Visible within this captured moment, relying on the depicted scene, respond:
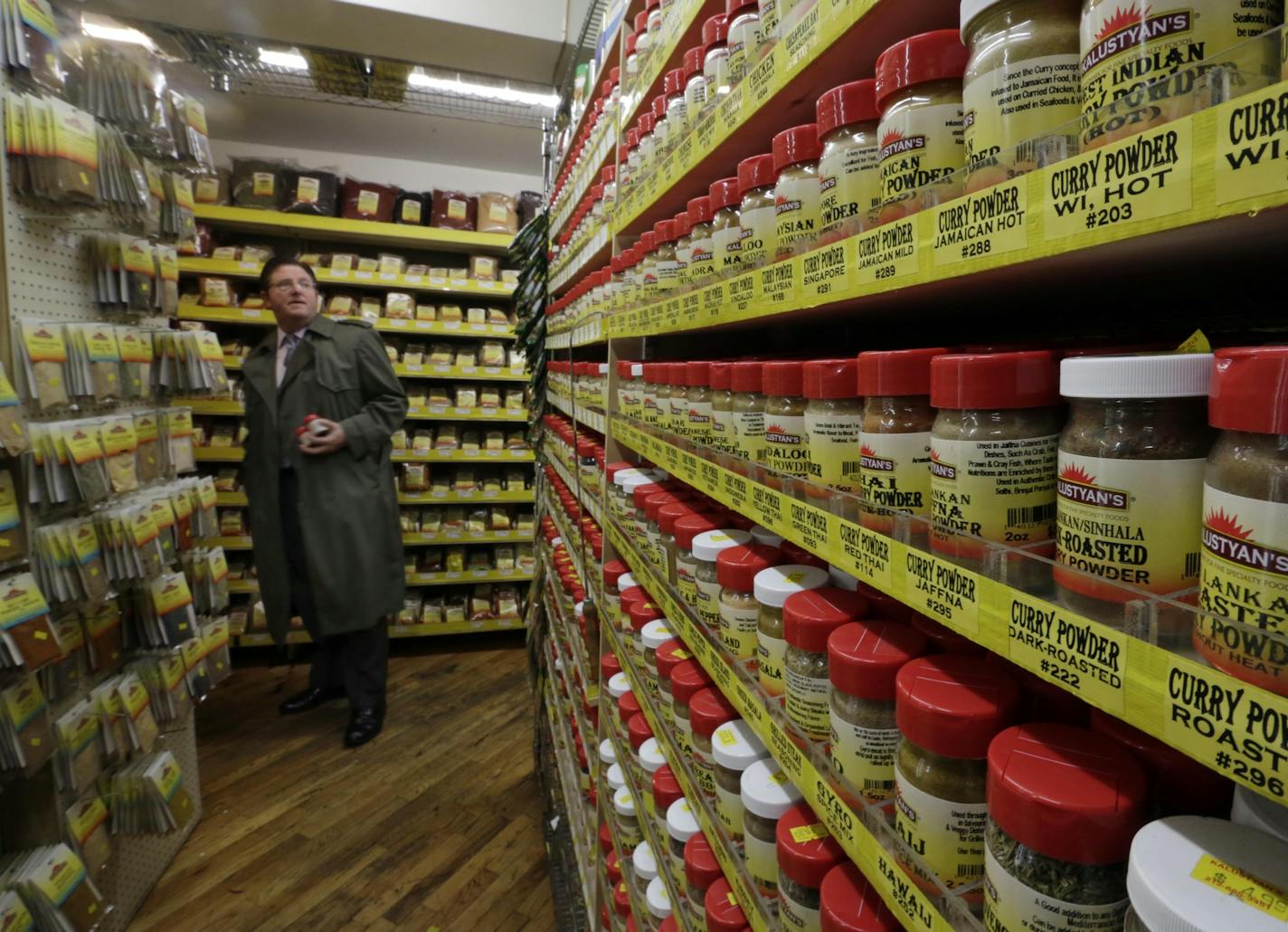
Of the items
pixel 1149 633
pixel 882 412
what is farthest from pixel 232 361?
pixel 1149 633

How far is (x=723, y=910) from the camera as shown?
0.89 meters

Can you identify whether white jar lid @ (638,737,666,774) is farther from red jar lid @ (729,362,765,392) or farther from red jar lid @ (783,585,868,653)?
red jar lid @ (729,362,765,392)

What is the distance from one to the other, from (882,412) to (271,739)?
330 centimetres

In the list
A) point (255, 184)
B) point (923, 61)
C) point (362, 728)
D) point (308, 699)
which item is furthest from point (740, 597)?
point (255, 184)

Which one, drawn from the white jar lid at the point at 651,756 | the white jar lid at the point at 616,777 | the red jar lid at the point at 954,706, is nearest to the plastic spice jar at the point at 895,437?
the red jar lid at the point at 954,706

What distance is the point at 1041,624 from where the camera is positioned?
394 mm

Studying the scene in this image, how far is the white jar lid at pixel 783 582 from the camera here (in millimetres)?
801

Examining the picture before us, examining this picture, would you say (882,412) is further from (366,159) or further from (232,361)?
(366,159)

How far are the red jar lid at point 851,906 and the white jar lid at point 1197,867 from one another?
31cm

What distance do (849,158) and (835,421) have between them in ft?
0.79

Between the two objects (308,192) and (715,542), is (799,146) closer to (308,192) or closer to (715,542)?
(715,542)

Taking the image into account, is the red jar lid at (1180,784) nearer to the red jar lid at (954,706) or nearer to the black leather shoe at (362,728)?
the red jar lid at (954,706)

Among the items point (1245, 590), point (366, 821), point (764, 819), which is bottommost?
point (366, 821)

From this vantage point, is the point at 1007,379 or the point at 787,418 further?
the point at 787,418
